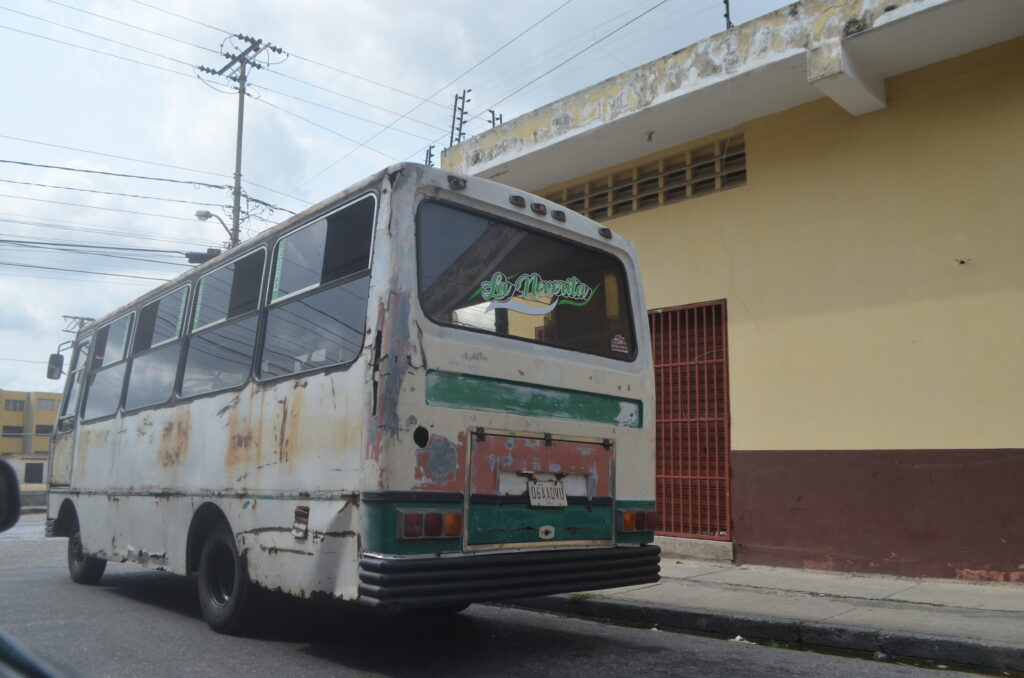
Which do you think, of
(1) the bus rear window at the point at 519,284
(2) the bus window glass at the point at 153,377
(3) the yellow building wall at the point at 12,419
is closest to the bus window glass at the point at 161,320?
(2) the bus window glass at the point at 153,377

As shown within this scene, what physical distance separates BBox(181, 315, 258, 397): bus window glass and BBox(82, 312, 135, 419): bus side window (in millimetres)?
1833

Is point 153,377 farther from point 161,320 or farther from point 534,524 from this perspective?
point 534,524

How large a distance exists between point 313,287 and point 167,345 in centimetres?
270

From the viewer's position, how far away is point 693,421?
32.5 feet

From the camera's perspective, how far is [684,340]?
33.2ft

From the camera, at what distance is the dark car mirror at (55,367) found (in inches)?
404

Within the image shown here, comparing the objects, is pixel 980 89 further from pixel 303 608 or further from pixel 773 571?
pixel 303 608

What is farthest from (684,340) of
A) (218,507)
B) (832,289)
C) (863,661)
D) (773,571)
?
(218,507)

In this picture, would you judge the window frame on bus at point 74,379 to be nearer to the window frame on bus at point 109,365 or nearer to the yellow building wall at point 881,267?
the window frame on bus at point 109,365

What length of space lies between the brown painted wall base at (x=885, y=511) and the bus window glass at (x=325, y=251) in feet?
18.1

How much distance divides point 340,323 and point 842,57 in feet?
18.0

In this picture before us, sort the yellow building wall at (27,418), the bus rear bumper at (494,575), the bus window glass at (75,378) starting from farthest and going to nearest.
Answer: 1. the yellow building wall at (27,418)
2. the bus window glass at (75,378)
3. the bus rear bumper at (494,575)

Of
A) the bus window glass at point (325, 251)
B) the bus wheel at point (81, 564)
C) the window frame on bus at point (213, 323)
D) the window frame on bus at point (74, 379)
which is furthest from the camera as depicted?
the window frame on bus at point (74, 379)

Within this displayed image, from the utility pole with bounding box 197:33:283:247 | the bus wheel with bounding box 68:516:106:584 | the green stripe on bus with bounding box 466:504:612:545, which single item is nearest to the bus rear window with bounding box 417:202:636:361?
the green stripe on bus with bounding box 466:504:612:545
